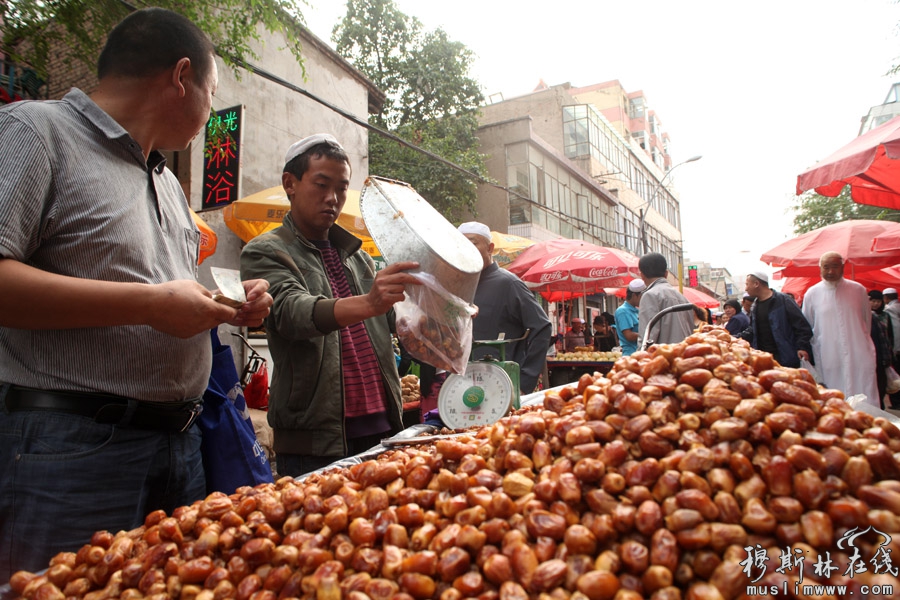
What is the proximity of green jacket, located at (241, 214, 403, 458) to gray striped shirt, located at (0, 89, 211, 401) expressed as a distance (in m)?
Answer: 0.39

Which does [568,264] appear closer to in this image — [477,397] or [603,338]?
[603,338]

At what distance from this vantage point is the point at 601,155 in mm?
26250

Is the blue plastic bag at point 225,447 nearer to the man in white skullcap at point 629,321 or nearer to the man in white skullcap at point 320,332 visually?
the man in white skullcap at point 320,332

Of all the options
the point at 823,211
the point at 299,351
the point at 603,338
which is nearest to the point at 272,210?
the point at 299,351

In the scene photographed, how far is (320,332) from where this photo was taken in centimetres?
179

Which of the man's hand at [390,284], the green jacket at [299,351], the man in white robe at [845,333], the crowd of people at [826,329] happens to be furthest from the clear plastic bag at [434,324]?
the man in white robe at [845,333]

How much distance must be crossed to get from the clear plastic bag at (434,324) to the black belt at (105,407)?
723 millimetres

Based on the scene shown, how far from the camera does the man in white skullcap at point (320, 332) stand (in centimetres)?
183

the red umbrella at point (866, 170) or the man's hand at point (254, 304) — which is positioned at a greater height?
the red umbrella at point (866, 170)

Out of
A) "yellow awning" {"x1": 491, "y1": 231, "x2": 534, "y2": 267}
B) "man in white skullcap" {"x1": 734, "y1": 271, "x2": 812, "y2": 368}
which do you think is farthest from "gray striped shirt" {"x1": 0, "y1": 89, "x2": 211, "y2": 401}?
"yellow awning" {"x1": 491, "y1": 231, "x2": 534, "y2": 267}

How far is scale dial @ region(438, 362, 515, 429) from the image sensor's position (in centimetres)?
201

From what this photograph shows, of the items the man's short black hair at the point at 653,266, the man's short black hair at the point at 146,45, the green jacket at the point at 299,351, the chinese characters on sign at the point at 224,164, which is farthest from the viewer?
the chinese characters on sign at the point at 224,164

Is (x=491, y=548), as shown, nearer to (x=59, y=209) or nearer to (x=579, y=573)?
(x=579, y=573)

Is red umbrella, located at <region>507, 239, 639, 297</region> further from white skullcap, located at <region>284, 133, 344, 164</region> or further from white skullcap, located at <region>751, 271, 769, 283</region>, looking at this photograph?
white skullcap, located at <region>284, 133, 344, 164</region>
